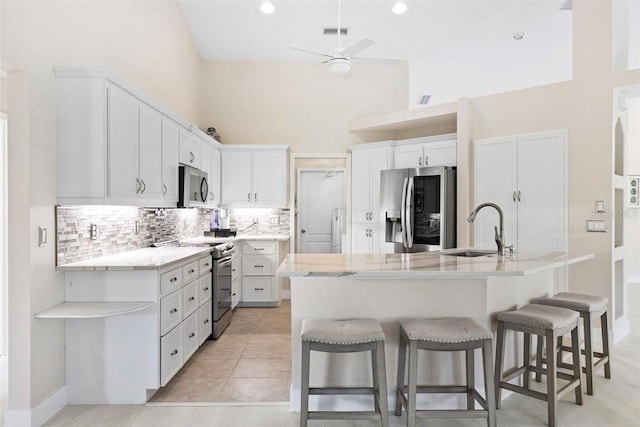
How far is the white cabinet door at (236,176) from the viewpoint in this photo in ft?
18.8

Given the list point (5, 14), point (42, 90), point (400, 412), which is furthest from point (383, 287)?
point (5, 14)

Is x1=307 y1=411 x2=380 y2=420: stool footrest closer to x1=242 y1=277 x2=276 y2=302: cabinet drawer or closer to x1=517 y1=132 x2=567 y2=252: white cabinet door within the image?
x1=517 y1=132 x2=567 y2=252: white cabinet door

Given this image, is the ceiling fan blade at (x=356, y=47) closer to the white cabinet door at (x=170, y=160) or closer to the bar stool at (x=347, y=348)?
the white cabinet door at (x=170, y=160)

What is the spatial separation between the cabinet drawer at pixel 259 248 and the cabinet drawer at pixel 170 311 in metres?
2.26

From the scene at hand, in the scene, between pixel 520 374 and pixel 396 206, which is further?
pixel 396 206

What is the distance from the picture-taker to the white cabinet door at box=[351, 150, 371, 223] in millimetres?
5746

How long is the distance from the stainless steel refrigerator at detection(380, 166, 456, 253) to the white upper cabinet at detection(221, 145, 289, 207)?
154 centimetres

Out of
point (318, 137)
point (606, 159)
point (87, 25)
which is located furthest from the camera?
point (318, 137)

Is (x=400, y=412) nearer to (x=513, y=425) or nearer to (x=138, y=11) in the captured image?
(x=513, y=425)

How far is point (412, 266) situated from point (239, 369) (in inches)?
71.1

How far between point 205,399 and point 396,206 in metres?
3.38

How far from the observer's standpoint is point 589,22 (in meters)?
3.82

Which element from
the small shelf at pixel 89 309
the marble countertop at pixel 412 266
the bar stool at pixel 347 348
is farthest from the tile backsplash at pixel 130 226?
the bar stool at pixel 347 348

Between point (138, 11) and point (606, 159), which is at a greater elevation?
point (138, 11)
